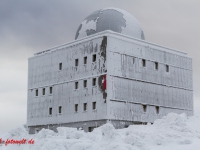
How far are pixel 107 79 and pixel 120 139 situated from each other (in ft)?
45.6

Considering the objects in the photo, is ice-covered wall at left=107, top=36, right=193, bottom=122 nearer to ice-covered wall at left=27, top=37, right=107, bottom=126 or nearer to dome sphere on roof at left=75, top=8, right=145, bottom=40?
ice-covered wall at left=27, top=37, right=107, bottom=126

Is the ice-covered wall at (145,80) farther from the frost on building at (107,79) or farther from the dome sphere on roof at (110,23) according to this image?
the dome sphere on roof at (110,23)

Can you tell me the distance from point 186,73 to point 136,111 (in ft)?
34.2

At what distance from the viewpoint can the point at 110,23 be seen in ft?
142

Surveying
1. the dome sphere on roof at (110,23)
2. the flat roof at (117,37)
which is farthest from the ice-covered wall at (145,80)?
the dome sphere on roof at (110,23)

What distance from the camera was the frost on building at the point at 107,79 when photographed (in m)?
40.0

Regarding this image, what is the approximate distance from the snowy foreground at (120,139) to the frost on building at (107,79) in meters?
7.02

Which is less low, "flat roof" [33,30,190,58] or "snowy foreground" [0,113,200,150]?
"flat roof" [33,30,190,58]

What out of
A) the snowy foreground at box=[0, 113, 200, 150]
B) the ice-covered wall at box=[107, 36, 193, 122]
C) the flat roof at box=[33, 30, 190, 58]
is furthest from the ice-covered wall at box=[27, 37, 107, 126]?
the snowy foreground at box=[0, 113, 200, 150]

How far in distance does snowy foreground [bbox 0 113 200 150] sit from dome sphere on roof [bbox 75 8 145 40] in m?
13.2

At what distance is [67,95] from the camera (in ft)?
145

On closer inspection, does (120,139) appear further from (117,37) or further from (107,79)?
(117,37)

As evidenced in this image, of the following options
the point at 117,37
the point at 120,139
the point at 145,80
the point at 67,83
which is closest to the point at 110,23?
the point at 117,37

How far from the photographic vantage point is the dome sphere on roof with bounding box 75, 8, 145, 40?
142 feet
